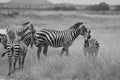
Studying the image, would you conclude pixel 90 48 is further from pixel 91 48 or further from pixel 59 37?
pixel 59 37

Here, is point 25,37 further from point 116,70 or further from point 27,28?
point 116,70

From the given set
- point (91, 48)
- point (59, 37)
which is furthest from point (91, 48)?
point (59, 37)

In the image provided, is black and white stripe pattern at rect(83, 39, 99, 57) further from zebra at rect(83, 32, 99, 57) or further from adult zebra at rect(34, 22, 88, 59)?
adult zebra at rect(34, 22, 88, 59)

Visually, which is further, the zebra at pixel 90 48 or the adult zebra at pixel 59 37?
the adult zebra at pixel 59 37

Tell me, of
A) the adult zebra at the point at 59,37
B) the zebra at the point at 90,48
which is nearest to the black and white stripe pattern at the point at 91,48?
the zebra at the point at 90,48

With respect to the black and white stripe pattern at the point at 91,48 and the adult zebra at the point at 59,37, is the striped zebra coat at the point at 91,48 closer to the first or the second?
the black and white stripe pattern at the point at 91,48

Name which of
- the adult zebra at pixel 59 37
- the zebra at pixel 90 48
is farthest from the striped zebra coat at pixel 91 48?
the adult zebra at pixel 59 37

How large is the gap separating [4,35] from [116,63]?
5160 millimetres

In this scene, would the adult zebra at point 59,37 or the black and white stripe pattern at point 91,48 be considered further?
the adult zebra at point 59,37

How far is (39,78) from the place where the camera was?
7605 mm

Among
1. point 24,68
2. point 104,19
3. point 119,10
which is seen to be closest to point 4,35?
point 24,68

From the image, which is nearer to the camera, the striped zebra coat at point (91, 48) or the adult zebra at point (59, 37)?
the striped zebra coat at point (91, 48)

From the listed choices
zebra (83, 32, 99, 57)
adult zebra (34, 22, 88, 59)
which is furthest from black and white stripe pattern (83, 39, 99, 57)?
adult zebra (34, 22, 88, 59)

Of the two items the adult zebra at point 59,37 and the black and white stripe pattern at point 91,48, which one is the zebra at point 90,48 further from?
the adult zebra at point 59,37
